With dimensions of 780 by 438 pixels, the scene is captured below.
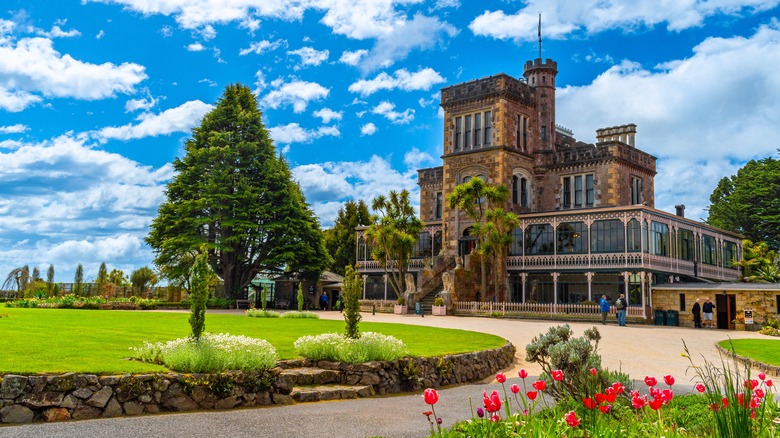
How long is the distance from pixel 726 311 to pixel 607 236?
7618 millimetres

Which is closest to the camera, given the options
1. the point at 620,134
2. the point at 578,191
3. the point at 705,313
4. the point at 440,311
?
the point at 705,313

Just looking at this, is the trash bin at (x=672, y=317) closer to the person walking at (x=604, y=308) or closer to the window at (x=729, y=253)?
the person walking at (x=604, y=308)

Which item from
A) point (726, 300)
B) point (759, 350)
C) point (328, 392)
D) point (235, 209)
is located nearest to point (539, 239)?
point (726, 300)

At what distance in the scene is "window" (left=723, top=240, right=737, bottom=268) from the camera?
142 feet

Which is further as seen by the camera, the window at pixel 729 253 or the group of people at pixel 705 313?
the window at pixel 729 253

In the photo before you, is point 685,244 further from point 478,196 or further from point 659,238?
point 478,196

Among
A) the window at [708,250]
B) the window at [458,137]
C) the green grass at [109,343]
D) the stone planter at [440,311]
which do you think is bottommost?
the green grass at [109,343]

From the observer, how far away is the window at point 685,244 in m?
38.2

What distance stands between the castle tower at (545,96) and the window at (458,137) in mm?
5704

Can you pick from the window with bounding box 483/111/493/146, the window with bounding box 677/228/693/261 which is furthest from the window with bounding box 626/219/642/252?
the window with bounding box 483/111/493/146

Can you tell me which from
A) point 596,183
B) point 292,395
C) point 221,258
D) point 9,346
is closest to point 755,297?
point 596,183

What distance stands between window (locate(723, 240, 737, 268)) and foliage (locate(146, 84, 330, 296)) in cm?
2783

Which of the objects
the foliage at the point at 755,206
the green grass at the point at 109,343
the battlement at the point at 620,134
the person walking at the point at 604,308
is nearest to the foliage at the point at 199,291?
the green grass at the point at 109,343

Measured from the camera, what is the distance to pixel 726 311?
102 ft
